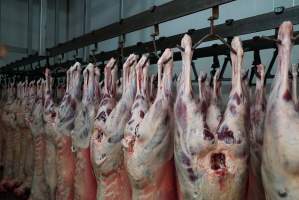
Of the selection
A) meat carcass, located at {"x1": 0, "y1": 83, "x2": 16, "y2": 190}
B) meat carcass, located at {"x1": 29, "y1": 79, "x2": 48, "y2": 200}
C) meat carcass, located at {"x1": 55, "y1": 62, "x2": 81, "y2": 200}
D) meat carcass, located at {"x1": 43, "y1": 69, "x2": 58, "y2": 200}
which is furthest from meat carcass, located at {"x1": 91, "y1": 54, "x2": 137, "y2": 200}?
meat carcass, located at {"x1": 0, "y1": 83, "x2": 16, "y2": 190}

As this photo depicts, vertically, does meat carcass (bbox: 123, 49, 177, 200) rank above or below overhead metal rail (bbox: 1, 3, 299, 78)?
below

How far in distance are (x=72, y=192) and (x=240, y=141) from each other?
1.16m

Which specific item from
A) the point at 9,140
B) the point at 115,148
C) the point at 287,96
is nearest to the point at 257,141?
the point at 287,96

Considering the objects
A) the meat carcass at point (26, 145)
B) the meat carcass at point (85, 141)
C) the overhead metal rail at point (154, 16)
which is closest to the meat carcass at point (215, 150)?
the overhead metal rail at point (154, 16)

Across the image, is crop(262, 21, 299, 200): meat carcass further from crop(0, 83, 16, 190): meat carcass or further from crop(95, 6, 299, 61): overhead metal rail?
crop(0, 83, 16, 190): meat carcass

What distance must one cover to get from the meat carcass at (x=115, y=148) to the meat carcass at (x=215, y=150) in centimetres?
42

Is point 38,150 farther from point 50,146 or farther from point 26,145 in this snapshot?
point 26,145

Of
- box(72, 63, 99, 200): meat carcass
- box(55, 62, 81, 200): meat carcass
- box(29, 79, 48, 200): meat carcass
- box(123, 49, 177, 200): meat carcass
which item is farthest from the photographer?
box(29, 79, 48, 200): meat carcass

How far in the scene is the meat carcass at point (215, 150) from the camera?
3.53 ft

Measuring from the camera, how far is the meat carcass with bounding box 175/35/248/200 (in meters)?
1.08

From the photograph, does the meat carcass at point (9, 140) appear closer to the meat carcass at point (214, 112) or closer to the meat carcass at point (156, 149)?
the meat carcass at point (156, 149)

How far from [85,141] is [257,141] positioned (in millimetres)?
870

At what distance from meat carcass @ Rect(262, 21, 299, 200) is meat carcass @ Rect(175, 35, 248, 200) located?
0.09 metres

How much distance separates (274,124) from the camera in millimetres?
973
